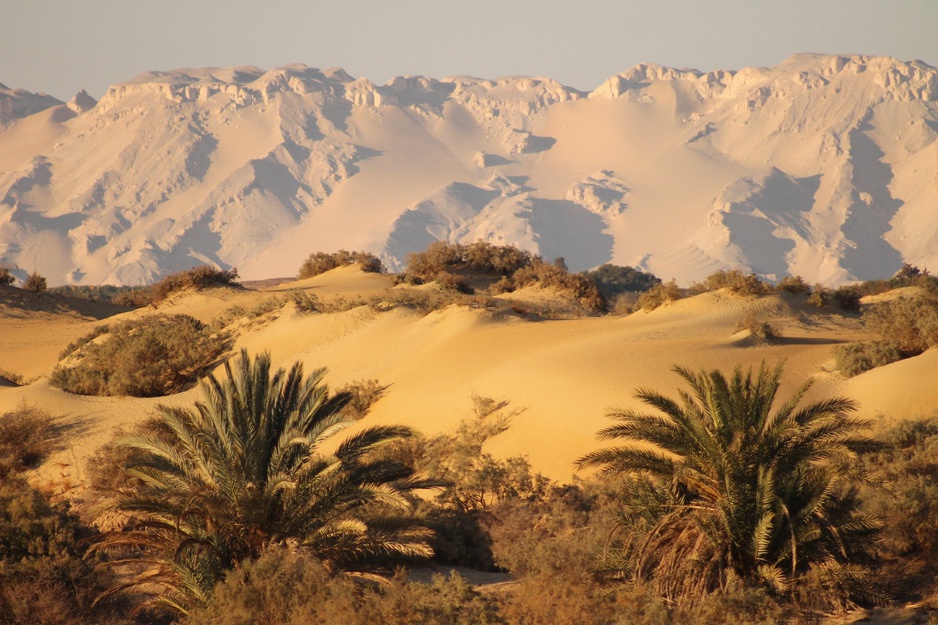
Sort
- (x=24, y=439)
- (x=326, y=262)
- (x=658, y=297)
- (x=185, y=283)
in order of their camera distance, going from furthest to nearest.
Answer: (x=326, y=262)
(x=185, y=283)
(x=658, y=297)
(x=24, y=439)

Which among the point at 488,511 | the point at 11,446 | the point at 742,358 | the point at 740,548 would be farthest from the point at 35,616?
the point at 742,358

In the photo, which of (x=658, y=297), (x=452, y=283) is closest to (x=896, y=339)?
(x=658, y=297)

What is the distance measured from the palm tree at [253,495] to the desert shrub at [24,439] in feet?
30.8

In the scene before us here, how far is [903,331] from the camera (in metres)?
24.1

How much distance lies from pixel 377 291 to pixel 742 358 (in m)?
22.5

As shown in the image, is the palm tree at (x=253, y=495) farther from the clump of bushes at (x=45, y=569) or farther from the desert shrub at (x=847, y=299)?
the desert shrub at (x=847, y=299)

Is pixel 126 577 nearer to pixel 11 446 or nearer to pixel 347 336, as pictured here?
pixel 11 446

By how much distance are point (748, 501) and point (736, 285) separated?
66.7 ft

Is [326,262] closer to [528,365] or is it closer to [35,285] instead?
[35,285]

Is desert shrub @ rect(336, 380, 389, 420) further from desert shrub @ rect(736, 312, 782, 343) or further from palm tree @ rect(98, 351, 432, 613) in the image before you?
palm tree @ rect(98, 351, 432, 613)

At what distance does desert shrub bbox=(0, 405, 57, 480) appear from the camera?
915 inches

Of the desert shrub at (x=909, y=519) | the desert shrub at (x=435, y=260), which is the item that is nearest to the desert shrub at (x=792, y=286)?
the desert shrub at (x=435, y=260)

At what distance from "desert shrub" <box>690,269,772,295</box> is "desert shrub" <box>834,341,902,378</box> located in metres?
8.78

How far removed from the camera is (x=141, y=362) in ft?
98.8
